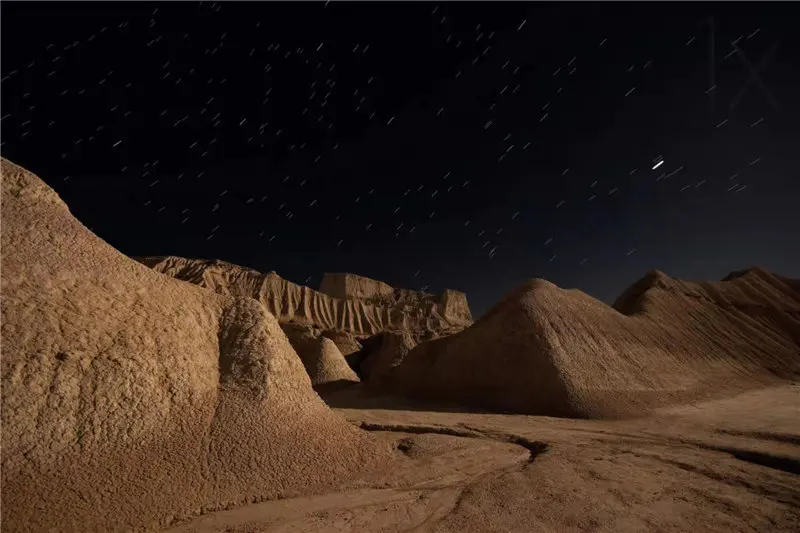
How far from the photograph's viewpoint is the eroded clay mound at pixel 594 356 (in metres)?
11.5

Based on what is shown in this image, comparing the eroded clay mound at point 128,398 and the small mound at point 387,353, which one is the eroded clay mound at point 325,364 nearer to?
the small mound at point 387,353

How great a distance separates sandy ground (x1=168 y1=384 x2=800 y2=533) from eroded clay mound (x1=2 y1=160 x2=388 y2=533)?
515 mm

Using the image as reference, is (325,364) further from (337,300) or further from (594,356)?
(337,300)

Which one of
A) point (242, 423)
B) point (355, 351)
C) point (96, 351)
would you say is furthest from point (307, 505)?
point (355, 351)

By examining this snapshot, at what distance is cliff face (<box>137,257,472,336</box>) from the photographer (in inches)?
1310

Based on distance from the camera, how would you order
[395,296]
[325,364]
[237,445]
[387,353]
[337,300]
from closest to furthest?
[237,445] < [325,364] < [387,353] < [337,300] < [395,296]

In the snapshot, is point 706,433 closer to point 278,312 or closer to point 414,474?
point 414,474

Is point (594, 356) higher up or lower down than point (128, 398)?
lower down

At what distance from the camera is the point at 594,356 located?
40.5ft

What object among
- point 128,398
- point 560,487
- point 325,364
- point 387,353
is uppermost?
point 325,364

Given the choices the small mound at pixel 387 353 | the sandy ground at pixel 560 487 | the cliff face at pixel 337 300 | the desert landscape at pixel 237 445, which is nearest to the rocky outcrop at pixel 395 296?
the cliff face at pixel 337 300

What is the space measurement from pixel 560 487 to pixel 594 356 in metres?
8.57

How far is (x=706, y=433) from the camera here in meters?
7.98

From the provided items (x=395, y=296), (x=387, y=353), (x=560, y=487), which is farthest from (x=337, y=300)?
(x=560, y=487)
